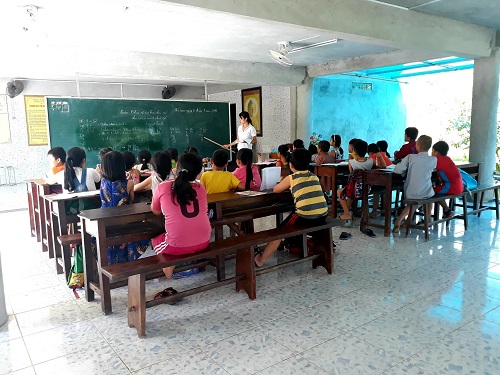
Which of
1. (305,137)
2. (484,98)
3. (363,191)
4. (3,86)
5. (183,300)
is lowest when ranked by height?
(183,300)

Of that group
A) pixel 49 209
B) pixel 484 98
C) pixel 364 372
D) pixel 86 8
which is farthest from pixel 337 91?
pixel 364 372

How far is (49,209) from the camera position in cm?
405

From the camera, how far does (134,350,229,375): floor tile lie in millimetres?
2207

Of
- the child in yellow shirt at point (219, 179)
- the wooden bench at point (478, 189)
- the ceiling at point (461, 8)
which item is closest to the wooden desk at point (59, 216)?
the child in yellow shirt at point (219, 179)

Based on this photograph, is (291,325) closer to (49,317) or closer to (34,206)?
(49,317)

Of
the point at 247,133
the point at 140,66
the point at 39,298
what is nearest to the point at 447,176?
the point at 247,133

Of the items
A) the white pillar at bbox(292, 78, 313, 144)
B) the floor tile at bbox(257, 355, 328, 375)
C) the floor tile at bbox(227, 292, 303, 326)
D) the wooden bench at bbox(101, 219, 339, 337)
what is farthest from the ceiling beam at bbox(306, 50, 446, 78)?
the floor tile at bbox(257, 355, 328, 375)

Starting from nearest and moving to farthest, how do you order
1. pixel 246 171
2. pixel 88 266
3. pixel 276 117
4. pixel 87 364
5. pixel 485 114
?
pixel 87 364 → pixel 88 266 → pixel 246 171 → pixel 485 114 → pixel 276 117

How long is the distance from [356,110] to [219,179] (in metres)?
6.91

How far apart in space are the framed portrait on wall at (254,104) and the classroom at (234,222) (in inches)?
68.7

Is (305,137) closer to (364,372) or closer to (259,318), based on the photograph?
(259,318)

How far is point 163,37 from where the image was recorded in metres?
5.78

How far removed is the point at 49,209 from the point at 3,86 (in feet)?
24.8

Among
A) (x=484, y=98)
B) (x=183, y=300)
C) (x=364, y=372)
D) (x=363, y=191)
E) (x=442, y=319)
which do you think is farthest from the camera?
(x=484, y=98)
